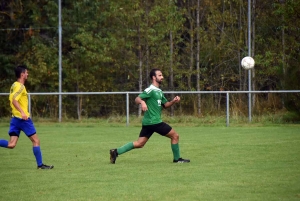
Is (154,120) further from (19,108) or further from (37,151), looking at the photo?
(19,108)

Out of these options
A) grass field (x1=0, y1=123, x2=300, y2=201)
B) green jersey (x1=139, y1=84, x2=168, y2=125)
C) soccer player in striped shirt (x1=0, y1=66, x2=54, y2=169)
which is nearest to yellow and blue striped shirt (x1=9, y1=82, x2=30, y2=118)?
soccer player in striped shirt (x1=0, y1=66, x2=54, y2=169)

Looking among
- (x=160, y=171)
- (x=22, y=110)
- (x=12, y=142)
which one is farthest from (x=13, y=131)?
(x=160, y=171)

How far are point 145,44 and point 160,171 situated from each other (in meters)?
21.0

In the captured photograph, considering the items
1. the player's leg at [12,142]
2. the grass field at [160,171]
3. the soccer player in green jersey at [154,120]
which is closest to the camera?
the grass field at [160,171]

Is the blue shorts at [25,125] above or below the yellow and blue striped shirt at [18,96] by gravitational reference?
below

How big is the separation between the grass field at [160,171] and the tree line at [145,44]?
31.8 ft

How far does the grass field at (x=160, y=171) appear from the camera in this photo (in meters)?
8.80

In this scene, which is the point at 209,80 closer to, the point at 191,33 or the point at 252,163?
the point at 191,33

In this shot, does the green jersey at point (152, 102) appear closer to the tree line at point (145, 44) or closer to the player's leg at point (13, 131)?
the player's leg at point (13, 131)

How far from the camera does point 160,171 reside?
11211mm

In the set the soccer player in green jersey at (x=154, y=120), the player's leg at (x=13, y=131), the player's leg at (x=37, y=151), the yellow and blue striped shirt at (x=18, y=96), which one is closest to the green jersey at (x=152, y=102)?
the soccer player in green jersey at (x=154, y=120)

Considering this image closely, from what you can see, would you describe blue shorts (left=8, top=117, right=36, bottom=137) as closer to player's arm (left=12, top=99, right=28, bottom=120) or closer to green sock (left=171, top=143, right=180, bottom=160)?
player's arm (left=12, top=99, right=28, bottom=120)

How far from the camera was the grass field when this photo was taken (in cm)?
880

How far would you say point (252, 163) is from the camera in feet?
39.6
